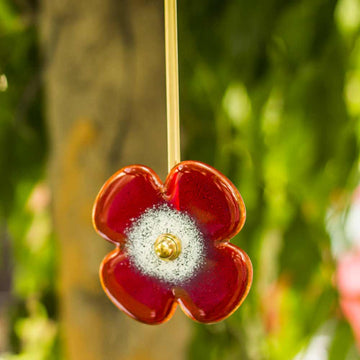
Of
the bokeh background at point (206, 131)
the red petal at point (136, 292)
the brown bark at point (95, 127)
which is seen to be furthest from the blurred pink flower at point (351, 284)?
the red petal at point (136, 292)

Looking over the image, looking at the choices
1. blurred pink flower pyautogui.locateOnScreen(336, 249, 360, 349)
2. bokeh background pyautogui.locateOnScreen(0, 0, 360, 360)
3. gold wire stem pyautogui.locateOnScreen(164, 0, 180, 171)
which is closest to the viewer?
gold wire stem pyautogui.locateOnScreen(164, 0, 180, 171)

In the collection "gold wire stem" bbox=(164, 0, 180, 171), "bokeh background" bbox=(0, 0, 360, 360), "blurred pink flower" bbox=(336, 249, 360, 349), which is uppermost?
"gold wire stem" bbox=(164, 0, 180, 171)

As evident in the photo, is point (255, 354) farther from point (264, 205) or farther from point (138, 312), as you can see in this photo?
point (138, 312)

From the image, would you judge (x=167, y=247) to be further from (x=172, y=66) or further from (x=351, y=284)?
(x=351, y=284)

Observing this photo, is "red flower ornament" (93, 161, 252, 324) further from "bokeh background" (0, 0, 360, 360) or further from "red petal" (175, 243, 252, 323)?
"bokeh background" (0, 0, 360, 360)

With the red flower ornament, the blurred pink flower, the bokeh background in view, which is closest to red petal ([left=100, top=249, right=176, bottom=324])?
the red flower ornament

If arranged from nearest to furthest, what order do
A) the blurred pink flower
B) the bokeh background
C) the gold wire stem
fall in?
the gold wire stem, the bokeh background, the blurred pink flower

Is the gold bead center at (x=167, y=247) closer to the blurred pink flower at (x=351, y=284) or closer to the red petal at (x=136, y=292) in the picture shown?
the red petal at (x=136, y=292)
